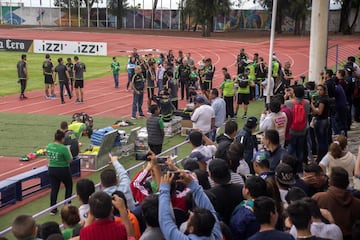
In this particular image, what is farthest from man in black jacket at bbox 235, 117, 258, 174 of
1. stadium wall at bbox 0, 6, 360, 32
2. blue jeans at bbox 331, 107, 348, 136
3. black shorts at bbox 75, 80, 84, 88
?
stadium wall at bbox 0, 6, 360, 32

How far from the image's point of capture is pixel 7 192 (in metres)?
11.1

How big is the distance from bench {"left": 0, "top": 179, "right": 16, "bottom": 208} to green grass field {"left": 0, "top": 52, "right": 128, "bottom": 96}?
634 inches

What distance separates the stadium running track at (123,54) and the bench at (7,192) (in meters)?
2.02

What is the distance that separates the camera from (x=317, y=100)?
12.0 meters

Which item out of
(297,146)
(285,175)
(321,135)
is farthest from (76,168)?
(285,175)

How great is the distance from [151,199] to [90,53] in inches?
1548

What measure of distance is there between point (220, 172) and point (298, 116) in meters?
5.61

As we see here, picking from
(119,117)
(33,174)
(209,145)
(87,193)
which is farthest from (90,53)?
(87,193)

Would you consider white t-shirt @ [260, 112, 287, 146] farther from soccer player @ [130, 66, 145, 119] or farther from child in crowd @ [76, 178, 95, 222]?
soccer player @ [130, 66, 145, 119]

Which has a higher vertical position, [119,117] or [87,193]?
[87,193]

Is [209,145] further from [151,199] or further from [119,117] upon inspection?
[119,117]

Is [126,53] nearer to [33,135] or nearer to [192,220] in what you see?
[33,135]

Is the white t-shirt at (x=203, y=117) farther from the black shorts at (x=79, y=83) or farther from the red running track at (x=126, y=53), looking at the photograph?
the black shorts at (x=79, y=83)

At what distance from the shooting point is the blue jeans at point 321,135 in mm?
12039
